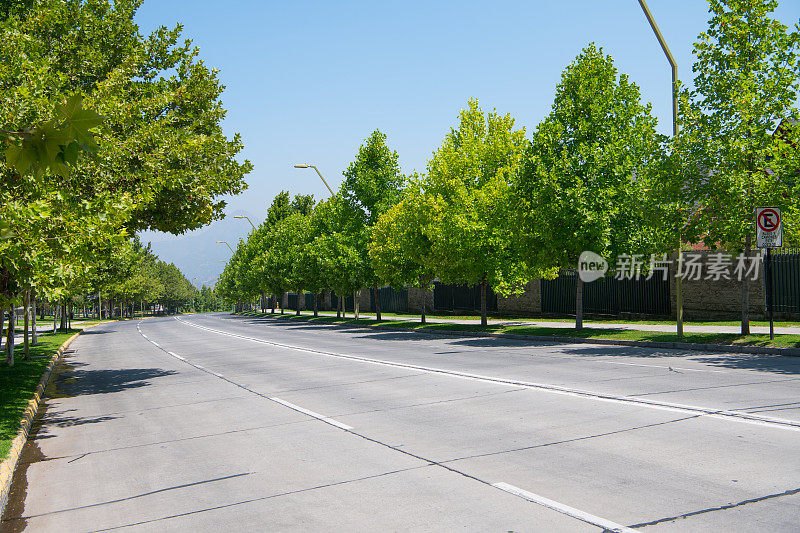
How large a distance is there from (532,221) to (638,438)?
16.8 metres

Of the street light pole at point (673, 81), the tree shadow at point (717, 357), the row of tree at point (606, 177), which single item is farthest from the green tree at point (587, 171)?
the tree shadow at point (717, 357)

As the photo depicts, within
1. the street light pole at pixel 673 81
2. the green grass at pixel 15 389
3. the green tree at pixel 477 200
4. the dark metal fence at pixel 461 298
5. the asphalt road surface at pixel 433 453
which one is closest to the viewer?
the asphalt road surface at pixel 433 453

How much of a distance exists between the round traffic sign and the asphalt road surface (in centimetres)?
369

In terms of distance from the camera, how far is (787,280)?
78.8 ft

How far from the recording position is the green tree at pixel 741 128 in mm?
16781

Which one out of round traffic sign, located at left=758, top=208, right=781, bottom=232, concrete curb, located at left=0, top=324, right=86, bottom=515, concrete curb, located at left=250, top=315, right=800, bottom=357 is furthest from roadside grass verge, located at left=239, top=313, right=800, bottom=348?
concrete curb, located at left=0, top=324, right=86, bottom=515

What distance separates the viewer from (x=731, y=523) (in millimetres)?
4398

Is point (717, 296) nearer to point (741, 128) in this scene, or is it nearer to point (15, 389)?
point (741, 128)

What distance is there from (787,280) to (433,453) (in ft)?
73.4

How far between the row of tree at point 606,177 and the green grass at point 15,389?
16.1 metres

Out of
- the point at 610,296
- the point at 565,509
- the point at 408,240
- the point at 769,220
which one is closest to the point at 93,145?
the point at 565,509

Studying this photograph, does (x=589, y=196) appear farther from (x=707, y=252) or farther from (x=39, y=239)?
(x=39, y=239)

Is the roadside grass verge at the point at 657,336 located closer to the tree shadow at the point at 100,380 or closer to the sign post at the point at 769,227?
the sign post at the point at 769,227

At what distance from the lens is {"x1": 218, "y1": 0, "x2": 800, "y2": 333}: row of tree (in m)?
17.3
